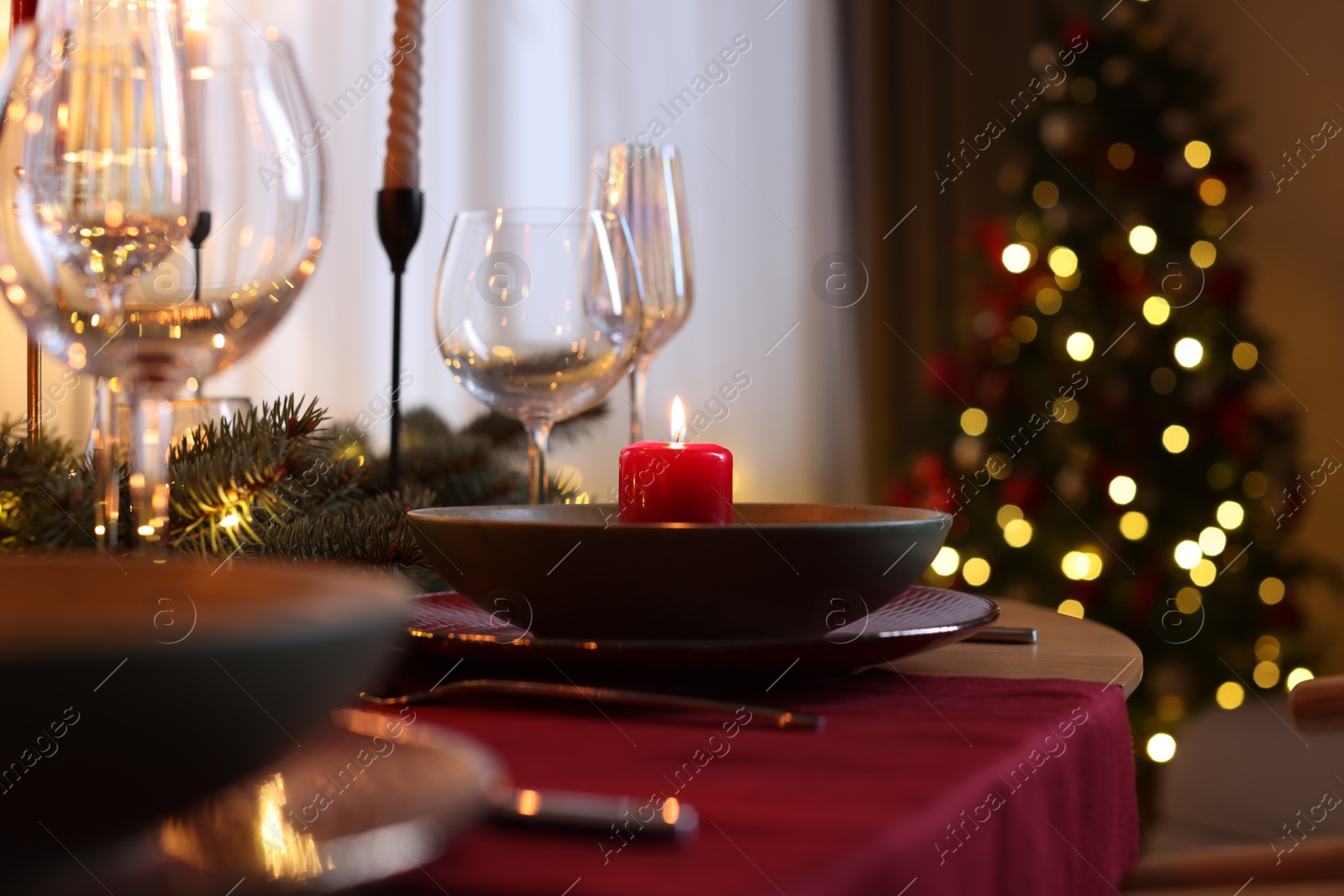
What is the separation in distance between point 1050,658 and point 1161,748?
2.27m

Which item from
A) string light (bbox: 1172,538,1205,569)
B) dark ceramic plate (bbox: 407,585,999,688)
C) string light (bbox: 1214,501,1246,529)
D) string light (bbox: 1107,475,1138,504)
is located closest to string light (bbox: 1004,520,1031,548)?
string light (bbox: 1107,475,1138,504)

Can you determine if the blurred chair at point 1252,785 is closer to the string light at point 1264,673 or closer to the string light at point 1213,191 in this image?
the string light at point 1264,673

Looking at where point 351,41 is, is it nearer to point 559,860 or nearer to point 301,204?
point 301,204

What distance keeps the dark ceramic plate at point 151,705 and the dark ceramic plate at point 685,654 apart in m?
0.23

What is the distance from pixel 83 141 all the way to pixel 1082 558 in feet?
9.35

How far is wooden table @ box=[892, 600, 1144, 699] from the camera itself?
0.56m

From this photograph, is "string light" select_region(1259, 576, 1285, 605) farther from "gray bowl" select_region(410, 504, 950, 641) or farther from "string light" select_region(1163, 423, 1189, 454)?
"gray bowl" select_region(410, 504, 950, 641)

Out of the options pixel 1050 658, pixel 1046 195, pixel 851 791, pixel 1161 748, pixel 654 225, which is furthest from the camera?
pixel 1046 195

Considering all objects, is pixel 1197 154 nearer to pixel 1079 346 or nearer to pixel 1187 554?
pixel 1079 346

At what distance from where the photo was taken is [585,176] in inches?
118

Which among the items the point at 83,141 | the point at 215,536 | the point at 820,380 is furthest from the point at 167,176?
the point at 820,380

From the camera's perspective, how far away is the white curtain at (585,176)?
2391 millimetres

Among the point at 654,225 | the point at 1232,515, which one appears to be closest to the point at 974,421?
the point at 1232,515

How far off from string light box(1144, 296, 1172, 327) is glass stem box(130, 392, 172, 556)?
2878 mm
